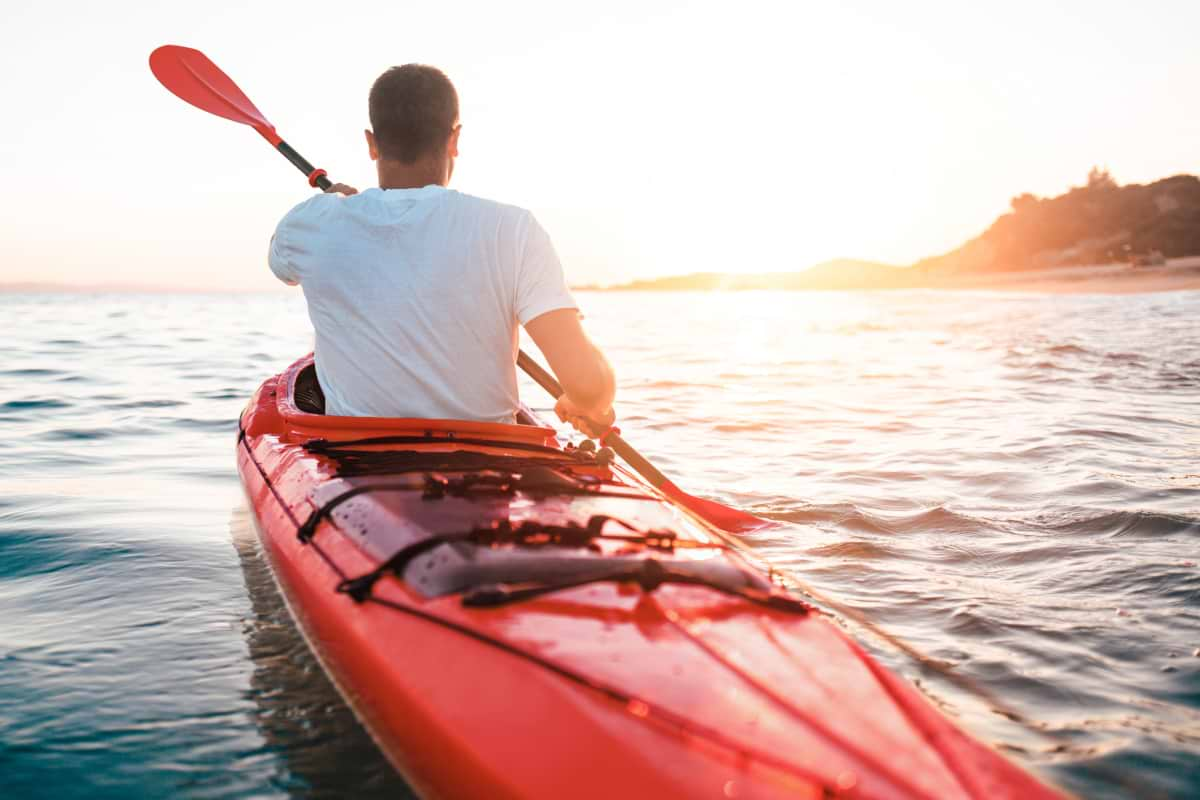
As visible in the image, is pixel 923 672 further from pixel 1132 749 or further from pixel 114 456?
pixel 114 456

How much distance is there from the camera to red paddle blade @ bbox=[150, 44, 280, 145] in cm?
626

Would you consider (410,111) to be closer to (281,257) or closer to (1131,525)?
(281,257)

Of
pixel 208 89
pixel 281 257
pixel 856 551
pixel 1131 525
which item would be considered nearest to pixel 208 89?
pixel 208 89

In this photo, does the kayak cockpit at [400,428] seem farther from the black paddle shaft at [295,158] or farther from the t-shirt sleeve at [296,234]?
the black paddle shaft at [295,158]

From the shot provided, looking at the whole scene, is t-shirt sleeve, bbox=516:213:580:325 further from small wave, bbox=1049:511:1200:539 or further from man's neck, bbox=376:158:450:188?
small wave, bbox=1049:511:1200:539

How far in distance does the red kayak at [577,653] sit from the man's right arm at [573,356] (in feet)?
1.03

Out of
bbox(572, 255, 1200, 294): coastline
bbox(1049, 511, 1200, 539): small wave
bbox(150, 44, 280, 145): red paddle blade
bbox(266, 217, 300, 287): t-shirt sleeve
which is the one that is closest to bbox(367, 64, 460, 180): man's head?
bbox(266, 217, 300, 287): t-shirt sleeve

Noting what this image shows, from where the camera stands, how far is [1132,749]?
2721 mm

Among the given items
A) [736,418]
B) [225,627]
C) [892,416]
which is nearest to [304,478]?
[225,627]

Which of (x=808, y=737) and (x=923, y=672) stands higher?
(x=808, y=737)

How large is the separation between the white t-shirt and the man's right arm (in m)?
0.04

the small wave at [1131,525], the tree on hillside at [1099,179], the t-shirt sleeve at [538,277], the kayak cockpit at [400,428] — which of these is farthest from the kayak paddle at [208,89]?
the tree on hillside at [1099,179]

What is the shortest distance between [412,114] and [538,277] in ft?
2.56

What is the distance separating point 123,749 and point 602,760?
1.77 meters
